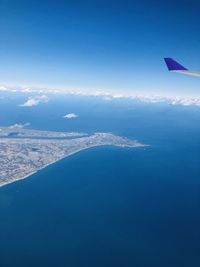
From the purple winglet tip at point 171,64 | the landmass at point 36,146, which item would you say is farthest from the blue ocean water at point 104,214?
the purple winglet tip at point 171,64

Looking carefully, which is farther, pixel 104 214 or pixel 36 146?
pixel 36 146

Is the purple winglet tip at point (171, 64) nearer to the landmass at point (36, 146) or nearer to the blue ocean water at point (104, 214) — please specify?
the blue ocean water at point (104, 214)

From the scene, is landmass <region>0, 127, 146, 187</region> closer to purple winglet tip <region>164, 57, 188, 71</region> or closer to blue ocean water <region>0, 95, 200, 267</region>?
blue ocean water <region>0, 95, 200, 267</region>

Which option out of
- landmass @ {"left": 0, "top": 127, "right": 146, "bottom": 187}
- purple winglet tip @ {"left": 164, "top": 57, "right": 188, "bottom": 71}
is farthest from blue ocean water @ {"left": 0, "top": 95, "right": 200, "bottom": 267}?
purple winglet tip @ {"left": 164, "top": 57, "right": 188, "bottom": 71}

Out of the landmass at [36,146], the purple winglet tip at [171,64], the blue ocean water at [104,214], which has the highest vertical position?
the purple winglet tip at [171,64]

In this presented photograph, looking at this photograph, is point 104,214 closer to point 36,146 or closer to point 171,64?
point 171,64

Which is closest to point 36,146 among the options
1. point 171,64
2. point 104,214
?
point 104,214

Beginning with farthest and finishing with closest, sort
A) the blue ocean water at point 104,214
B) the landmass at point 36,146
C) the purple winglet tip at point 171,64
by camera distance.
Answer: the landmass at point 36,146 < the blue ocean water at point 104,214 < the purple winglet tip at point 171,64
